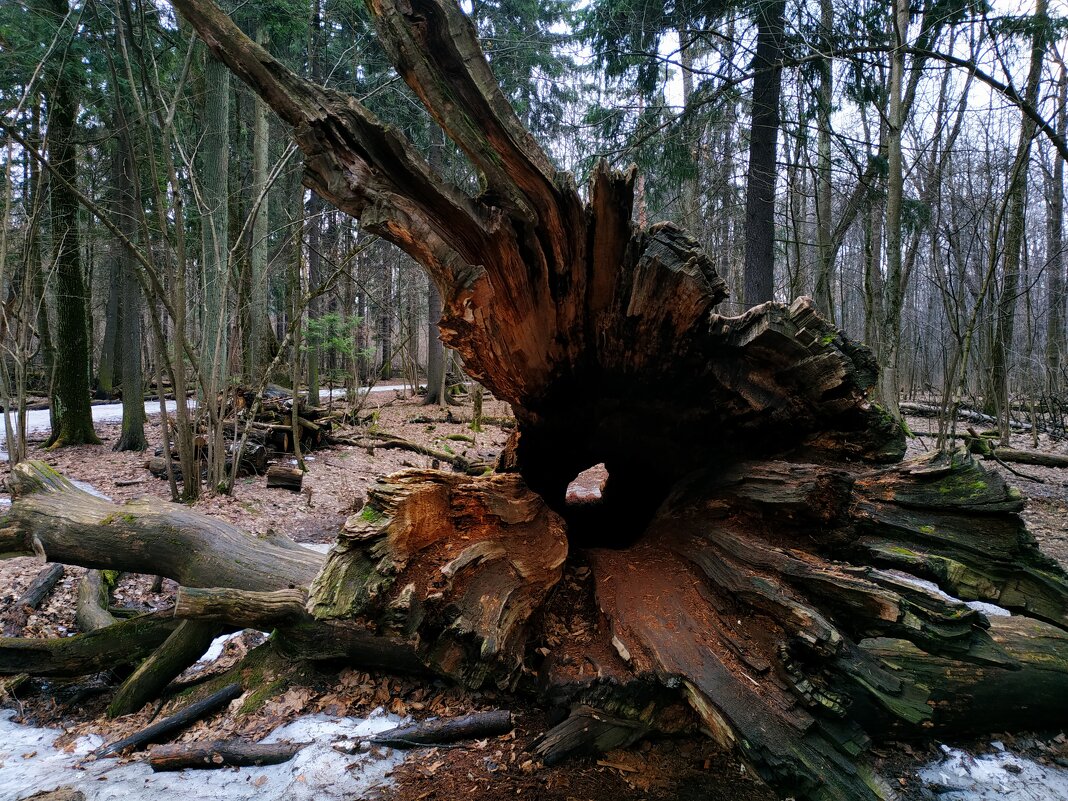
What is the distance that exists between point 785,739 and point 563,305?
1907mm

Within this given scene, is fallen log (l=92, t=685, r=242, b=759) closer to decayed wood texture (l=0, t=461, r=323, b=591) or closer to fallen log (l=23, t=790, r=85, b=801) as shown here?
fallen log (l=23, t=790, r=85, b=801)

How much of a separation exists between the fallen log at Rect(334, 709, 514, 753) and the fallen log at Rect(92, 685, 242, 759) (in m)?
0.80

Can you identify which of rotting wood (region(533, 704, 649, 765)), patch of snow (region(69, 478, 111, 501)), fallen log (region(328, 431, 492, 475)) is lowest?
rotting wood (region(533, 704, 649, 765))

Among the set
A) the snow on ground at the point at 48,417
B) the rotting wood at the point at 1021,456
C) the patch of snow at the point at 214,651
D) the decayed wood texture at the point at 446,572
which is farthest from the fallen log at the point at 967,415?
the snow on ground at the point at 48,417

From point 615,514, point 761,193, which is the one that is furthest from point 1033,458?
point 615,514

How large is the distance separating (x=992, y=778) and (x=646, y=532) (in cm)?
172

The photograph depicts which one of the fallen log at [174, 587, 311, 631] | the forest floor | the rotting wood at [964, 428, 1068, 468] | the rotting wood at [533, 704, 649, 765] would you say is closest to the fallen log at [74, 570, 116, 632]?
the forest floor

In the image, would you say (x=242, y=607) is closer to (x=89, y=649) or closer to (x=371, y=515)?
(x=371, y=515)

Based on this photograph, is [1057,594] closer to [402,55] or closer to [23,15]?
[402,55]

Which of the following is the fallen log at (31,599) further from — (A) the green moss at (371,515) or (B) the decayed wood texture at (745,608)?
(A) the green moss at (371,515)

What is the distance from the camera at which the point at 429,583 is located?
2121 mm

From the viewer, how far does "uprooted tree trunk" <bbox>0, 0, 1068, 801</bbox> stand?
1890 millimetres

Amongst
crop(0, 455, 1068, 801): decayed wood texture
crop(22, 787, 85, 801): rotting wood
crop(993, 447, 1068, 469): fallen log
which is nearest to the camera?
crop(0, 455, 1068, 801): decayed wood texture

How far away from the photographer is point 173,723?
2.53 meters
